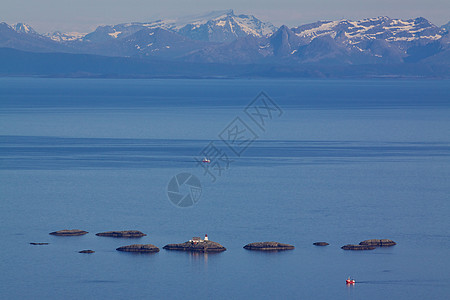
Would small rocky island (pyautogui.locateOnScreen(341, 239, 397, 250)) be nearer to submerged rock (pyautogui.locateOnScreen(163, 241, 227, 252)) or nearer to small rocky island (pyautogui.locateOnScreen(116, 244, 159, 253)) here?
submerged rock (pyautogui.locateOnScreen(163, 241, 227, 252))

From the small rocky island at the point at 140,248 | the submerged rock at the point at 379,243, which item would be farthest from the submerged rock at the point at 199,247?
the submerged rock at the point at 379,243

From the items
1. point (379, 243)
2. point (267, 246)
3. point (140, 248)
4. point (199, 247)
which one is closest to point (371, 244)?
point (379, 243)

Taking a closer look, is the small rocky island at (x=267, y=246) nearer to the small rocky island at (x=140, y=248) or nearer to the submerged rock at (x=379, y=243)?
the submerged rock at (x=379, y=243)

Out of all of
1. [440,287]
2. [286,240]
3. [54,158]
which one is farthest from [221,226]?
[54,158]

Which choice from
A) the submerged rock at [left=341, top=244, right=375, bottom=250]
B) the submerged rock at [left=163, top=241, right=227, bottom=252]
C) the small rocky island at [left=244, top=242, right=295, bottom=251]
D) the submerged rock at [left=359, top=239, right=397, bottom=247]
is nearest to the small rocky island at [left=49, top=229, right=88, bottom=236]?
the submerged rock at [left=163, top=241, right=227, bottom=252]

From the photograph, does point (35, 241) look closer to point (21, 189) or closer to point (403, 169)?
point (21, 189)

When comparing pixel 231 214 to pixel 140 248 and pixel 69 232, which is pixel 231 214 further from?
pixel 69 232
